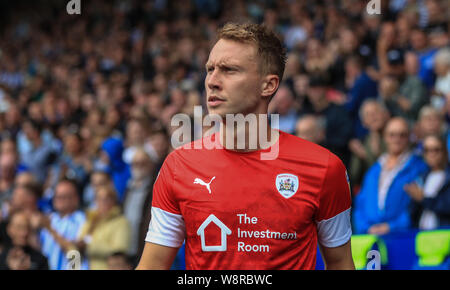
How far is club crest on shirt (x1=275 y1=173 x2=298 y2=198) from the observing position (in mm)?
2328

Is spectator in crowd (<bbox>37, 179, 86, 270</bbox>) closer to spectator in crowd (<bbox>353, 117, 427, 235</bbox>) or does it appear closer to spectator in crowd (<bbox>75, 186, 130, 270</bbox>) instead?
A: spectator in crowd (<bbox>75, 186, 130, 270</bbox>)

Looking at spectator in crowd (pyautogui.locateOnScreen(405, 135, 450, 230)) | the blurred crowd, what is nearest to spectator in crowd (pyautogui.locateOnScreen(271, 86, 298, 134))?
the blurred crowd

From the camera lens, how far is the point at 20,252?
5.13 meters

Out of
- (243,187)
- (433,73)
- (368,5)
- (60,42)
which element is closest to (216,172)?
(243,187)

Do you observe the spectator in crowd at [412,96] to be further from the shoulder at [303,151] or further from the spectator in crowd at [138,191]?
the shoulder at [303,151]

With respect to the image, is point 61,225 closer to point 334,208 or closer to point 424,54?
point 334,208

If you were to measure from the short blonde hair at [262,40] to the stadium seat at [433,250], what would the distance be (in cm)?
215

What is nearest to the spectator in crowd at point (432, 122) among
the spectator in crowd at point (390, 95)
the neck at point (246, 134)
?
the spectator in crowd at point (390, 95)

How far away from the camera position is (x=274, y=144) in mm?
2467

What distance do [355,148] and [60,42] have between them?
11989mm

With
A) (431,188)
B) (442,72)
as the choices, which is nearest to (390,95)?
(442,72)

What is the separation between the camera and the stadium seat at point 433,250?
398cm

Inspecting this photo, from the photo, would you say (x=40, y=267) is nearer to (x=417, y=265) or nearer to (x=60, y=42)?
(x=417, y=265)

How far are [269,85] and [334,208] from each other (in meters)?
0.58
